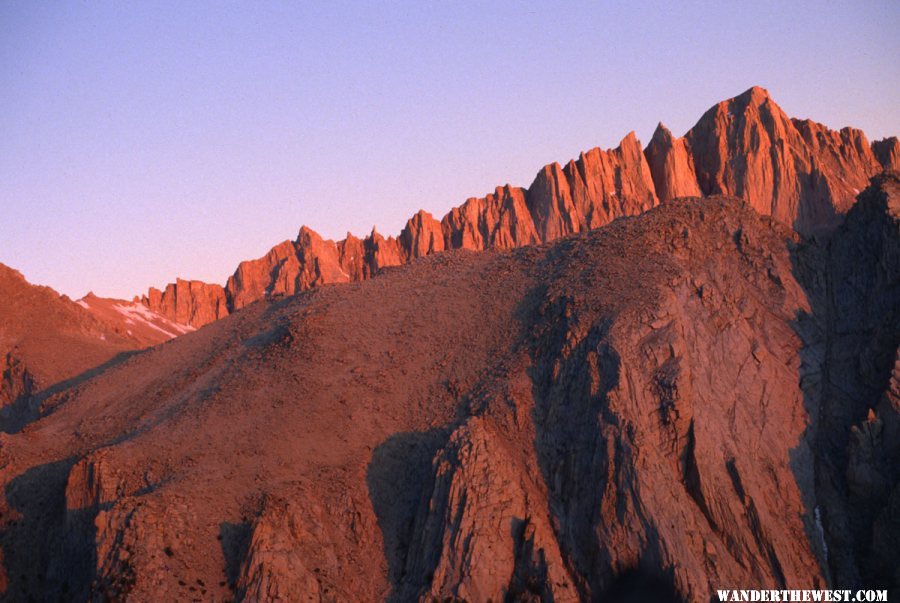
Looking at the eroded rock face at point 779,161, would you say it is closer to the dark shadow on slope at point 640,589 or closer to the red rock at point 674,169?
the red rock at point 674,169

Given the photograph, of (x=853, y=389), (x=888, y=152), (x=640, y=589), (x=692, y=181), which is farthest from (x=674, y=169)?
(x=640, y=589)

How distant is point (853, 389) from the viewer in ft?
139

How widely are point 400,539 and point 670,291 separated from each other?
16.8 m

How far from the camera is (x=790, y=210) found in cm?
6475

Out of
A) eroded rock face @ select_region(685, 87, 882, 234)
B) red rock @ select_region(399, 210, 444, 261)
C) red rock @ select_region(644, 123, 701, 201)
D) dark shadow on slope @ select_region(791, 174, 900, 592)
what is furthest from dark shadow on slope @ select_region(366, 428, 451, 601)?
red rock @ select_region(399, 210, 444, 261)

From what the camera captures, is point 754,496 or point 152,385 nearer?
point 754,496

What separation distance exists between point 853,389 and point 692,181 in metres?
31.9

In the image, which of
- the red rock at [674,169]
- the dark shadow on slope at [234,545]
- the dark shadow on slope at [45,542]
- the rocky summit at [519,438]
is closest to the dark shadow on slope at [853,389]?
the rocky summit at [519,438]

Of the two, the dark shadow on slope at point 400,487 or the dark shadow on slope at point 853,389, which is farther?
the dark shadow on slope at point 853,389

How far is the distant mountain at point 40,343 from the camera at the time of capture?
65750mm

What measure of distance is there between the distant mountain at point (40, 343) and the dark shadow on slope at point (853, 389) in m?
48.5

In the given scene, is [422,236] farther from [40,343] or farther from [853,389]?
[853,389]

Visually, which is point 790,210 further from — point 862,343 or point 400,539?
point 400,539

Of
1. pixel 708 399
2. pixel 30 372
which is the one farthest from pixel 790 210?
pixel 30 372
